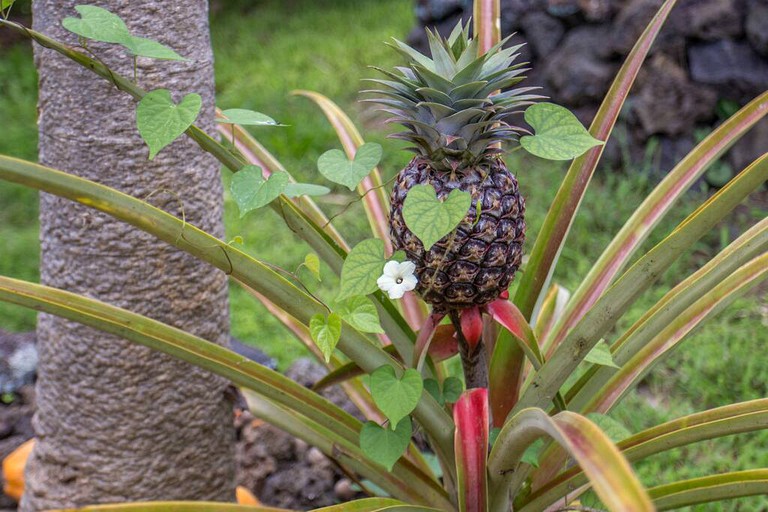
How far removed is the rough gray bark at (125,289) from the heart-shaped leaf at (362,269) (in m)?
0.51

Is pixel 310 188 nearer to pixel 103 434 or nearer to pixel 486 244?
pixel 486 244

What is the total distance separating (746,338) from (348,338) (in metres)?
1.65

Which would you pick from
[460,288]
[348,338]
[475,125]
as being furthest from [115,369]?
[475,125]

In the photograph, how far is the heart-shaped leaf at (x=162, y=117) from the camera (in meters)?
0.97

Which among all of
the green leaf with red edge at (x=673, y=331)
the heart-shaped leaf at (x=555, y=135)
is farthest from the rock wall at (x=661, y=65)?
the heart-shaped leaf at (x=555, y=135)

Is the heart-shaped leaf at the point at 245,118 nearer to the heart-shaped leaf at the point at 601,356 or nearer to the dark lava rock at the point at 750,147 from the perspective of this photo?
the heart-shaped leaf at the point at 601,356

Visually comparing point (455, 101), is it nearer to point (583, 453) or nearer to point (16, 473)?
point (583, 453)

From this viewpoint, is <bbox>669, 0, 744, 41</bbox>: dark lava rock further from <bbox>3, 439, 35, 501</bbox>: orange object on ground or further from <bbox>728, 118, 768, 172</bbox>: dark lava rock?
<bbox>3, 439, 35, 501</bbox>: orange object on ground

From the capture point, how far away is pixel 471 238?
1035 mm

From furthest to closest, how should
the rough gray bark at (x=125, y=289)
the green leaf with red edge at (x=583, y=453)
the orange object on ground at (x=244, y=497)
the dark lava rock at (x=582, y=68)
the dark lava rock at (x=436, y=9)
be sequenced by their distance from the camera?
the dark lava rock at (x=436, y=9) → the dark lava rock at (x=582, y=68) → the orange object on ground at (x=244, y=497) → the rough gray bark at (x=125, y=289) → the green leaf with red edge at (x=583, y=453)

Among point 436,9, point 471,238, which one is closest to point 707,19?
point 436,9

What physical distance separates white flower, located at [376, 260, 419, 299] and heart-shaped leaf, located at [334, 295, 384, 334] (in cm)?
4

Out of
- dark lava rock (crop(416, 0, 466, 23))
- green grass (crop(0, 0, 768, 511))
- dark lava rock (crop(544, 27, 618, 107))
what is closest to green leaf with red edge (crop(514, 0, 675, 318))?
green grass (crop(0, 0, 768, 511))

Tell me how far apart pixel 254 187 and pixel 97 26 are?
0.28m
